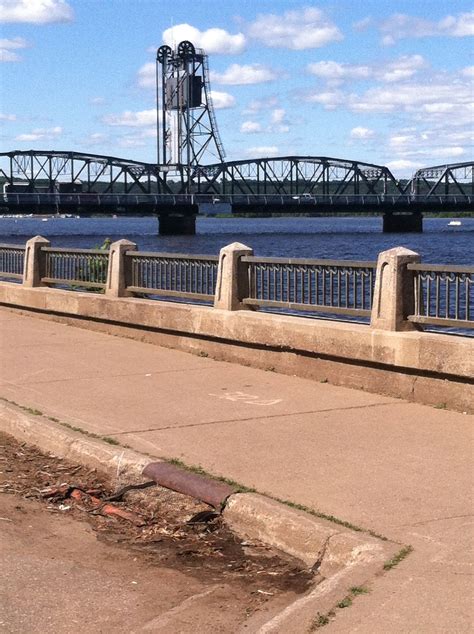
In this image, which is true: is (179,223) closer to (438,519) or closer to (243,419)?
(243,419)

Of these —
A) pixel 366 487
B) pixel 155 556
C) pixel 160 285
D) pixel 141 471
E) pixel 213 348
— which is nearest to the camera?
pixel 155 556

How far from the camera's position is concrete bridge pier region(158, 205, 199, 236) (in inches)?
5325

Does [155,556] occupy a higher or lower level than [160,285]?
lower

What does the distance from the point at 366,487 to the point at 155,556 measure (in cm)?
157

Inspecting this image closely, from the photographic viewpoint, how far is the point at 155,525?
23.6ft

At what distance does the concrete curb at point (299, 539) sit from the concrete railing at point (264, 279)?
12.6ft

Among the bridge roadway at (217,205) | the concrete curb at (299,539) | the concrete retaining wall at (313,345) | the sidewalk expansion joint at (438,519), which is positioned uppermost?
the bridge roadway at (217,205)

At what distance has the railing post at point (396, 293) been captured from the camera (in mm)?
11031

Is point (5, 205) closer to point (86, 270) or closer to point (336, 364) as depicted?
point (86, 270)

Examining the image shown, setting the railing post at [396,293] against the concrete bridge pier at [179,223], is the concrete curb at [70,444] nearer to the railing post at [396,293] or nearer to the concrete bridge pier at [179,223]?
the railing post at [396,293]

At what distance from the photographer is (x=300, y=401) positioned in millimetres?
10531

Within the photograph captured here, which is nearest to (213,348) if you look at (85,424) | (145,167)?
(85,424)

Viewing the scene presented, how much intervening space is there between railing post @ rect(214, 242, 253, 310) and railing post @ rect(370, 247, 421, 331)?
2832mm

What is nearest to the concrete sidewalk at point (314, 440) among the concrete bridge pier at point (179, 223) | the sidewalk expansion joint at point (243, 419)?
the sidewalk expansion joint at point (243, 419)
